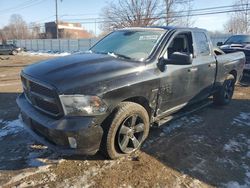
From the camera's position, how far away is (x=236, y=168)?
12.0ft

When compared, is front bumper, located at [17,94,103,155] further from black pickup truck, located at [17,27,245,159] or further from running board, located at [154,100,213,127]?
running board, located at [154,100,213,127]

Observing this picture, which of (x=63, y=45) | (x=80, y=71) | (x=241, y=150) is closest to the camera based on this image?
(x=80, y=71)

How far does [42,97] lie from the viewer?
3340 millimetres

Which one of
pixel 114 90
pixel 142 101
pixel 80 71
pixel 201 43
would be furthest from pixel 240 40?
pixel 80 71

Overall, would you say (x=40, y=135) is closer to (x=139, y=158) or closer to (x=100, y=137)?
(x=100, y=137)

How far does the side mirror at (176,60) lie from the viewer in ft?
13.1

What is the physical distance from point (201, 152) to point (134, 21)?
1141 inches

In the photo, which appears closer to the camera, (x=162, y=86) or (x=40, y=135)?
(x=40, y=135)

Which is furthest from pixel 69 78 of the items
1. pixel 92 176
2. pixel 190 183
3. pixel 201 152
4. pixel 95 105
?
pixel 201 152

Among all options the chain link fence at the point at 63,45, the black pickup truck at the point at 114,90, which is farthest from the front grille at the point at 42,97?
the chain link fence at the point at 63,45

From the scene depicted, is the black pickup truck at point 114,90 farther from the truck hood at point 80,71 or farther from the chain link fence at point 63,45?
the chain link fence at point 63,45

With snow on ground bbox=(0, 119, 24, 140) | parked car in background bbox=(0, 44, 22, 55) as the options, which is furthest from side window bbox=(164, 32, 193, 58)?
parked car in background bbox=(0, 44, 22, 55)

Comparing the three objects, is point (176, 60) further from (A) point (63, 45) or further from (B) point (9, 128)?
(A) point (63, 45)

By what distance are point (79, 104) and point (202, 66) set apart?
2.91 meters
